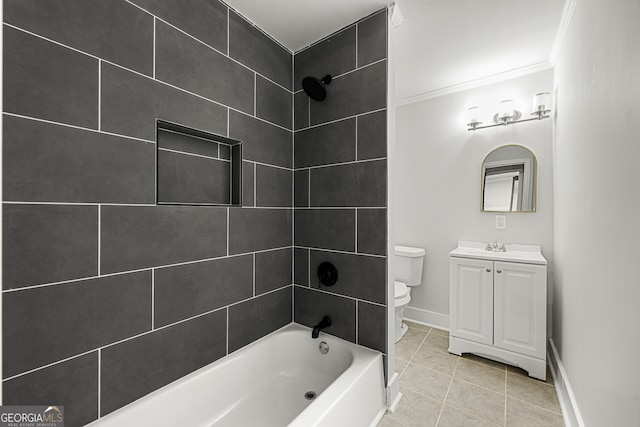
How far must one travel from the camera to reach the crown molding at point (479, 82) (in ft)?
7.67

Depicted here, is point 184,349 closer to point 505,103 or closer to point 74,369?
point 74,369

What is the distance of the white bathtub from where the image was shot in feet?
4.00

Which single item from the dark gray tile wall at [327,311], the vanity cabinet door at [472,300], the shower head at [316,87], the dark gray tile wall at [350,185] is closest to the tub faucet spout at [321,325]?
the dark gray tile wall at [327,311]

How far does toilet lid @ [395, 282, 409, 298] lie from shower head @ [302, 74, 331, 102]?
1729 millimetres

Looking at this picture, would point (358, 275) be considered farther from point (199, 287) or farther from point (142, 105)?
point (142, 105)

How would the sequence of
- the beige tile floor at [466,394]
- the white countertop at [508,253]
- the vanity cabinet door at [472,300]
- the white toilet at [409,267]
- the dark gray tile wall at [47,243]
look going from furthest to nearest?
the white toilet at [409,267] < the vanity cabinet door at [472,300] < the white countertop at [508,253] < the beige tile floor at [466,394] < the dark gray tile wall at [47,243]

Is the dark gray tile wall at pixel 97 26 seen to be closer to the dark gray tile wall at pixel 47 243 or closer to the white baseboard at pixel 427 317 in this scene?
the dark gray tile wall at pixel 47 243

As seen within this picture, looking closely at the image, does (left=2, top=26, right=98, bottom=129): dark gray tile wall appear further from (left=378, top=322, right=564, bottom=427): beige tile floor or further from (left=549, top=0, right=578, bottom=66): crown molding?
(left=549, top=0, right=578, bottom=66): crown molding

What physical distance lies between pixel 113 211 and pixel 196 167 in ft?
1.60

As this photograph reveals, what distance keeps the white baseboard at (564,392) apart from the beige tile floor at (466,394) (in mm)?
45

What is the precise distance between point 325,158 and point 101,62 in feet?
4.00

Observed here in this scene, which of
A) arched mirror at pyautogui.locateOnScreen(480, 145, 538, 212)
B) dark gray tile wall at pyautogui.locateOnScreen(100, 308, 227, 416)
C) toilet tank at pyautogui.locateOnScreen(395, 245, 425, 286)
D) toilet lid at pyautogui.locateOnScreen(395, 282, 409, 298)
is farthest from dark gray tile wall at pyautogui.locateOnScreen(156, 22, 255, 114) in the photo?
arched mirror at pyautogui.locateOnScreen(480, 145, 538, 212)

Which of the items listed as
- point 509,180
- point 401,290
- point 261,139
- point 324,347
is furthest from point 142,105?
point 509,180

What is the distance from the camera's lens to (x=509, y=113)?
2.42m
